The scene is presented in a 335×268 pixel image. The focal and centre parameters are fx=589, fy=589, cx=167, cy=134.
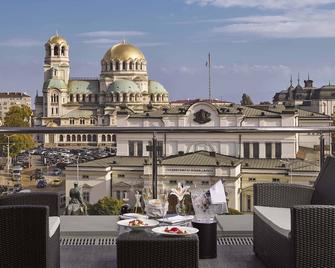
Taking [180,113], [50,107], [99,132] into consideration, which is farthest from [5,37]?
[99,132]

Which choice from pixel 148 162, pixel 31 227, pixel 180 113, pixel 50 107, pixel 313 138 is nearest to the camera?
pixel 31 227

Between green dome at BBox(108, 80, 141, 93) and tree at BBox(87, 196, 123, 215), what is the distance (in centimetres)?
7065

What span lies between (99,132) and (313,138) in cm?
200

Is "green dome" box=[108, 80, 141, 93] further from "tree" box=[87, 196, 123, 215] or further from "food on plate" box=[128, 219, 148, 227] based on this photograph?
"food on plate" box=[128, 219, 148, 227]

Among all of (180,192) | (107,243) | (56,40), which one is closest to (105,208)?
(107,243)

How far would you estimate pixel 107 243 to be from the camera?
400 cm

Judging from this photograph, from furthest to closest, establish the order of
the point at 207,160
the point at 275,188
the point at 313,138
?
the point at 207,160 < the point at 313,138 < the point at 275,188

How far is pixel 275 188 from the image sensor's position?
147 inches

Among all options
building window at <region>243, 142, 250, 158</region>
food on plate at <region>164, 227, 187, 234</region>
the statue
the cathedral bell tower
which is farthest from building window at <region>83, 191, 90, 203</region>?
the cathedral bell tower

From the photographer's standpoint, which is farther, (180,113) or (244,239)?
(180,113)

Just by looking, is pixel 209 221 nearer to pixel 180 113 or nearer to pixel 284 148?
pixel 284 148

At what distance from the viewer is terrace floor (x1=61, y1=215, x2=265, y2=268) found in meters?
3.52

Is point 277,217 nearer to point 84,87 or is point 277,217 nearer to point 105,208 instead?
point 105,208

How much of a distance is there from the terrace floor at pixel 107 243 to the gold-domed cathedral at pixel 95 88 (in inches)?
2748
